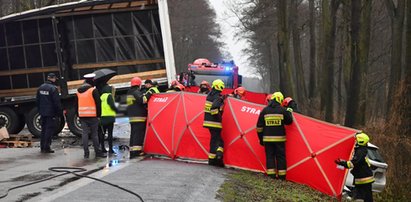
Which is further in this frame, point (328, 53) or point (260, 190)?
point (328, 53)

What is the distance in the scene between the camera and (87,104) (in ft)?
32.9

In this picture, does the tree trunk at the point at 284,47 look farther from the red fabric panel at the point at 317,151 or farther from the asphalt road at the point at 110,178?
the red fabric panel at the point at 317,151

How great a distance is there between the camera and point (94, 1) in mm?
13586

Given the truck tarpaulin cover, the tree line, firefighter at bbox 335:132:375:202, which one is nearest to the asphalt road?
the truck tarpaulin cover

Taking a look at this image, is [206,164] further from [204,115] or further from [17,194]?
[17,194]

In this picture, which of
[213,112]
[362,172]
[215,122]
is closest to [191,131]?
[215,122]

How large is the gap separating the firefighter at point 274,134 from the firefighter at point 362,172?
1245 millimetres

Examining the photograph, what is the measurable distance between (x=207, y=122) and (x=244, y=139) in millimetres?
777

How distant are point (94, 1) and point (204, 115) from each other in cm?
554

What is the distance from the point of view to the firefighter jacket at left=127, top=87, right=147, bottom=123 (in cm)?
1038

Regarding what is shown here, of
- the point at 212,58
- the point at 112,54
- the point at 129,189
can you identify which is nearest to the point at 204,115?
the point at 129,189

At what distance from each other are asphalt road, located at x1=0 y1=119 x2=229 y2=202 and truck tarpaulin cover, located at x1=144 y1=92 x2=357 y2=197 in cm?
53

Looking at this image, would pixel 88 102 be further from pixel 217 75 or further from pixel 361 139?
pixel 217 75

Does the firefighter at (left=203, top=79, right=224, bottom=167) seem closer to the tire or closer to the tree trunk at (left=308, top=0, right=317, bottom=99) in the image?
the tire
